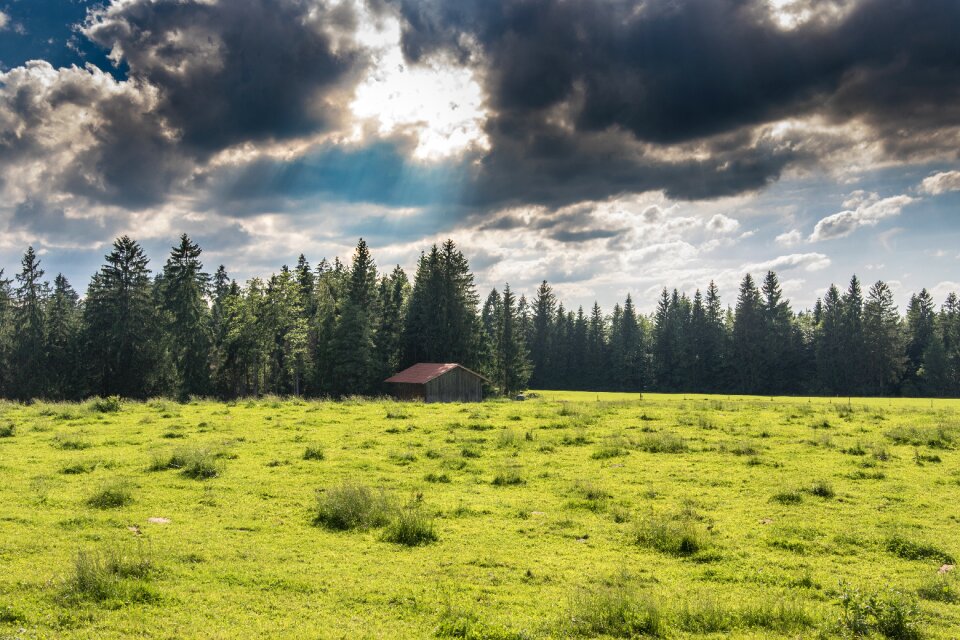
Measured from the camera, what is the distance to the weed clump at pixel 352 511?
1325 cm

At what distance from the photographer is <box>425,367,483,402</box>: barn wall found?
6131 cm

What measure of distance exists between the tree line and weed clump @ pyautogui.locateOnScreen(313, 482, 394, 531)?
2330 inches

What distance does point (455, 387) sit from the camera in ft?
210

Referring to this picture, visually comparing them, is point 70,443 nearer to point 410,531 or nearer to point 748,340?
point 410,531

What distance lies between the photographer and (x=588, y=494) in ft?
51.6

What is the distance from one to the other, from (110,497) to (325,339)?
207ft

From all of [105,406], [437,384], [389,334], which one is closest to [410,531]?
[105,406]

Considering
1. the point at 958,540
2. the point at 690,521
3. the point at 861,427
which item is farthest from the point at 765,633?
the point at 861,427

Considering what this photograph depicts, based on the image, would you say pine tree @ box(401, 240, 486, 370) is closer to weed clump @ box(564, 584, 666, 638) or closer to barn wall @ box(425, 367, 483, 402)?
barn wall @ box(425, 367, 483, 402)

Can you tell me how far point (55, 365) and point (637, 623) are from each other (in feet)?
301

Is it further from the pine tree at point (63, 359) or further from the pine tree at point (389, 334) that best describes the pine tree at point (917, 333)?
the pine tree at point (63, 359)

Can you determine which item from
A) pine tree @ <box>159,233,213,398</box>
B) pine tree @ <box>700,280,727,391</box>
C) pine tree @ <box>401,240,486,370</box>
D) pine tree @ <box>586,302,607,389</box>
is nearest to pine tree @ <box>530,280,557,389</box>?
pine tree @ <box>586,302,607,389</box>

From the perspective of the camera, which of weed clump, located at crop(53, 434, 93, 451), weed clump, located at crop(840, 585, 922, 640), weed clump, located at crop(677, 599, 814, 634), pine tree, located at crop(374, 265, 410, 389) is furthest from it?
pine tree, located at crop(374, 265, 410, 389)

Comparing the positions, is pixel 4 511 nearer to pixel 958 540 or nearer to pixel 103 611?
pixel 103 611
